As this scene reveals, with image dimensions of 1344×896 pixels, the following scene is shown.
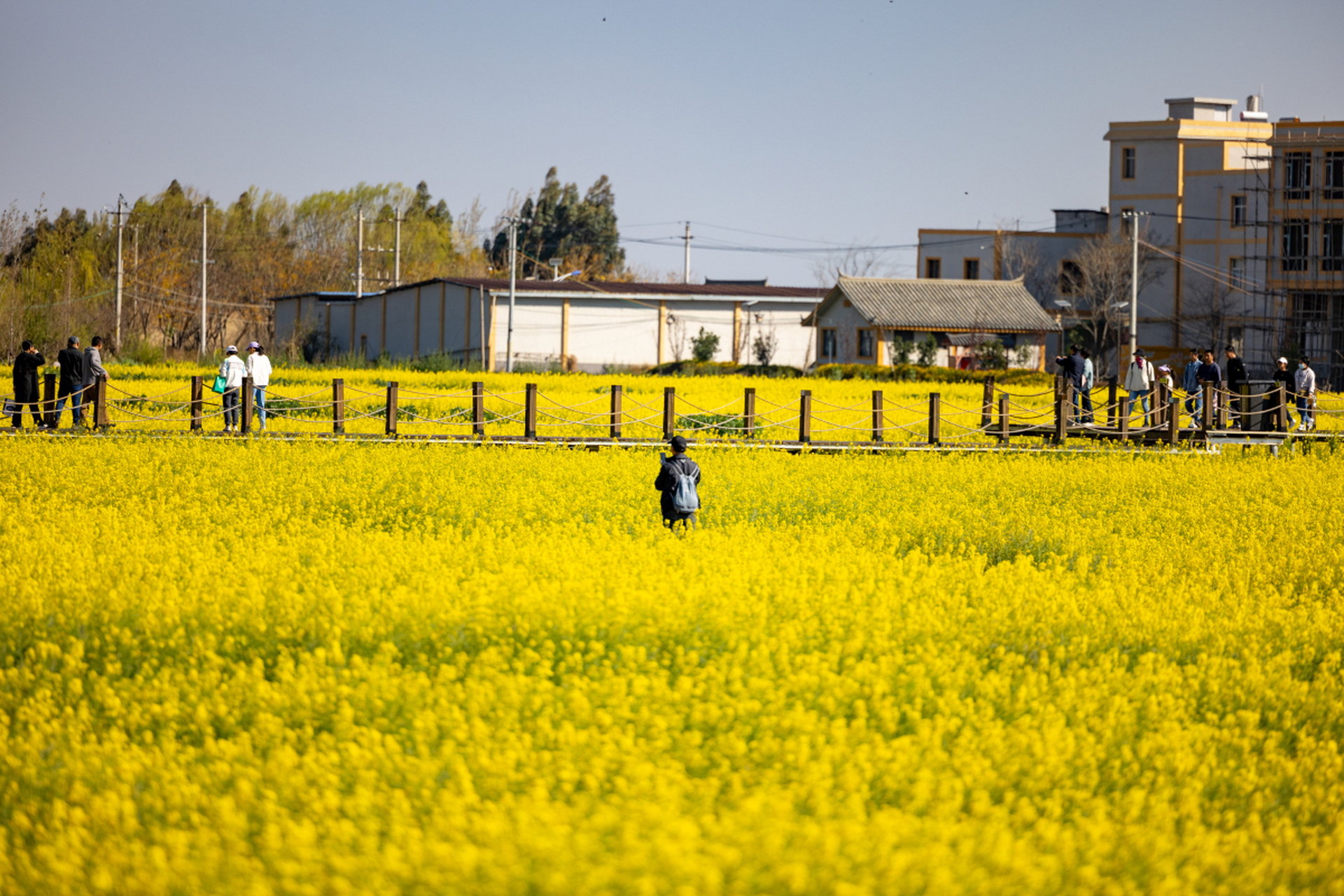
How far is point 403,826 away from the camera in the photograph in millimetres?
4660

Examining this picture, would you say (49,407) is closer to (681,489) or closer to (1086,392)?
(681,489)

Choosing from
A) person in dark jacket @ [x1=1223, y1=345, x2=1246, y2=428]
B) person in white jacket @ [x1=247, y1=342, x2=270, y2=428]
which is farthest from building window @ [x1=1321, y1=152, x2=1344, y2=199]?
person in white jacket @ [x1=247, y1=342, x2=270, y2=428]

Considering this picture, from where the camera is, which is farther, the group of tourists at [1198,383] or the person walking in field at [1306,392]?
the person walking in field at [1306,392]

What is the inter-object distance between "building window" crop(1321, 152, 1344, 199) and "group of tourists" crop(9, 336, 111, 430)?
1738 inches

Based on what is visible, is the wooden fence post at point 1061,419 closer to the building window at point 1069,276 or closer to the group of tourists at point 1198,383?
the group of tourists at point 1198,383

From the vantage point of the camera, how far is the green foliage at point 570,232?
283ft

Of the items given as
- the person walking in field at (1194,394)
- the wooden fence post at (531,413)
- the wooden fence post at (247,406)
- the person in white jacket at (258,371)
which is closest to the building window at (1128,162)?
the person walking in field at (1194,394)

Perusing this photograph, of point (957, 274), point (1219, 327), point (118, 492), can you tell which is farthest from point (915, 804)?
point (957, 274)

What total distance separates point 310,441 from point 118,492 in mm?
5446

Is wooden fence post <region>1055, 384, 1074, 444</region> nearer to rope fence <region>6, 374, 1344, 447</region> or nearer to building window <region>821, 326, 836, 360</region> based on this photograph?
rope fence <region>6, 374, 1344, 447</region>

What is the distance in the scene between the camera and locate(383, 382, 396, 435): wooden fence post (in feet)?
69.2

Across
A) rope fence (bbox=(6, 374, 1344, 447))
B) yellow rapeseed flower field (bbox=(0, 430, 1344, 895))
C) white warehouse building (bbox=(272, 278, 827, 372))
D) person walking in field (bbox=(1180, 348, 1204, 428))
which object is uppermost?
white warehouse building (bbox=(272, 278, 827, 372))

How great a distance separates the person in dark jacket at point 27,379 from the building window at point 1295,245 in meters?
44.0

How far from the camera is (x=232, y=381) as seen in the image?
2158cm
